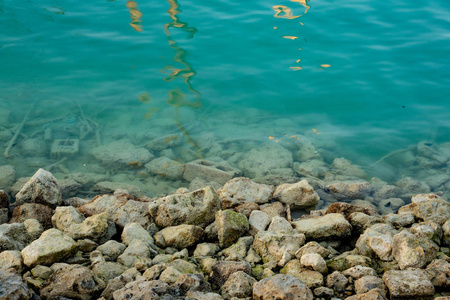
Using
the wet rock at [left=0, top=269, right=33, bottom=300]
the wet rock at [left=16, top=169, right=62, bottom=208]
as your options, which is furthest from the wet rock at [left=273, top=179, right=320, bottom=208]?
the wet rock at [left=0, top=269, right=33, bottom=300]

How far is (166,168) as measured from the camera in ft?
23.1

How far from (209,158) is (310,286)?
4141mm

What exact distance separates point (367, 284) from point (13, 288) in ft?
8.66

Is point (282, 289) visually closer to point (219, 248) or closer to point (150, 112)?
point (219, 248)

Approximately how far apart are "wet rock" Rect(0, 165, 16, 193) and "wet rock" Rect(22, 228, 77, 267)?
9.08 feet

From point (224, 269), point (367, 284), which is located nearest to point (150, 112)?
point (224, 269)

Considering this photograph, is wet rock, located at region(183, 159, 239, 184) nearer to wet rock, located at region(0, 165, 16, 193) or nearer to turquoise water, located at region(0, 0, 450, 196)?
turquoise water, located at region(0, 0, 450, 196)

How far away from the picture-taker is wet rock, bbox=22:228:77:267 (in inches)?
148

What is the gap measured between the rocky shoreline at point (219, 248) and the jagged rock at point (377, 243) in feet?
0.04

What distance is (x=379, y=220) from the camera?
4742mm

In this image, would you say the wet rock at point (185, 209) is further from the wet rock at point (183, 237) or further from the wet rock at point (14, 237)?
the wet rock at point (14, 237)

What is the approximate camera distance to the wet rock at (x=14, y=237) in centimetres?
402

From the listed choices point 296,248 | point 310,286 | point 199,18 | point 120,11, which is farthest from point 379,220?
point 120,11

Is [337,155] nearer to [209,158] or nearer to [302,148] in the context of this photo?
[302,148]
